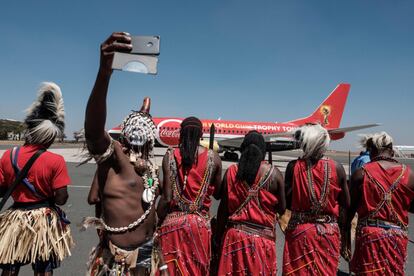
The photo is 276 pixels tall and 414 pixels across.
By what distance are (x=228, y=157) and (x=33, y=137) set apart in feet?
67.5

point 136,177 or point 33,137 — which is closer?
point 136,177

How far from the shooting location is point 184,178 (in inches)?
112

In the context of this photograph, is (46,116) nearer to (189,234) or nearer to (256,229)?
(189,234)

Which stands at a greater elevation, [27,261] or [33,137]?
[33,137]

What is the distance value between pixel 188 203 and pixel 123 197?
80cm

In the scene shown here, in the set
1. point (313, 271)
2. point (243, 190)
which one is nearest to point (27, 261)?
point (243, 190)

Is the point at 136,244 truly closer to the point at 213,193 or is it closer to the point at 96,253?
the point at 96,253

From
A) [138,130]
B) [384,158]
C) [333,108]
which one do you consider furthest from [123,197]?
[333,108]

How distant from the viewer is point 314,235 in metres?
2.79

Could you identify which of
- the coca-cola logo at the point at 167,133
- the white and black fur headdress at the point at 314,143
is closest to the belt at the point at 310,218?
the white and black fur headdress at the point at 314,143

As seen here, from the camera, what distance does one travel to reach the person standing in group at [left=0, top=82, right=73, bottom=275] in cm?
265

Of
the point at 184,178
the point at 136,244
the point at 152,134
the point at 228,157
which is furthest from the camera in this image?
the point at 228,157

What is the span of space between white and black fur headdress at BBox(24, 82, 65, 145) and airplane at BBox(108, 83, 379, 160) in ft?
51.8

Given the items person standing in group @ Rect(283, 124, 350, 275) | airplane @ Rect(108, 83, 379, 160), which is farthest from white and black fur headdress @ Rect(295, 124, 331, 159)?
airplane @ Rect(108, 83, 379, 160)
